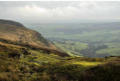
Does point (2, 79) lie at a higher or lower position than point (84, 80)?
higher

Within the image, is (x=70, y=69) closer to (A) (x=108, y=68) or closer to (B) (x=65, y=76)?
(B) (x=65, y=76)

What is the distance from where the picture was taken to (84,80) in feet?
63.1

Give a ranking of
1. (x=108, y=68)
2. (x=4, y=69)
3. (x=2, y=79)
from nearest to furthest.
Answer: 1. (x=2, y=79)
2. (x=108, y=68)
3. (x=4, y=69)

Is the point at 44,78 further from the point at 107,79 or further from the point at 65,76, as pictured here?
the point at 107,79

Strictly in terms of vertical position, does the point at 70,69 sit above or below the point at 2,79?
below

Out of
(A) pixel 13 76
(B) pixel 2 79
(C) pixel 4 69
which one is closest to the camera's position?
(B) pixel 2 79

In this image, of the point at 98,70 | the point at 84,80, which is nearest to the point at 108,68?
the point at 98,70

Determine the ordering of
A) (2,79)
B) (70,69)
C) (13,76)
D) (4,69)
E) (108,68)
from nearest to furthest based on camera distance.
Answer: (2,79)
(13,76)
(108,68)
(4,69)
(70,69)

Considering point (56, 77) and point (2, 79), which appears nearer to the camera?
point (2, 79)

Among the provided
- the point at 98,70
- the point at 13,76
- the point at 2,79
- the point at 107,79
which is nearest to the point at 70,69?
the point at 98,70

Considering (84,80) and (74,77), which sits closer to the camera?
(84,80)

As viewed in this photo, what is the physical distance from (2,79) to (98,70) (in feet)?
40.1

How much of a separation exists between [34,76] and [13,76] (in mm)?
3081

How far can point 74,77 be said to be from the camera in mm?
20812
